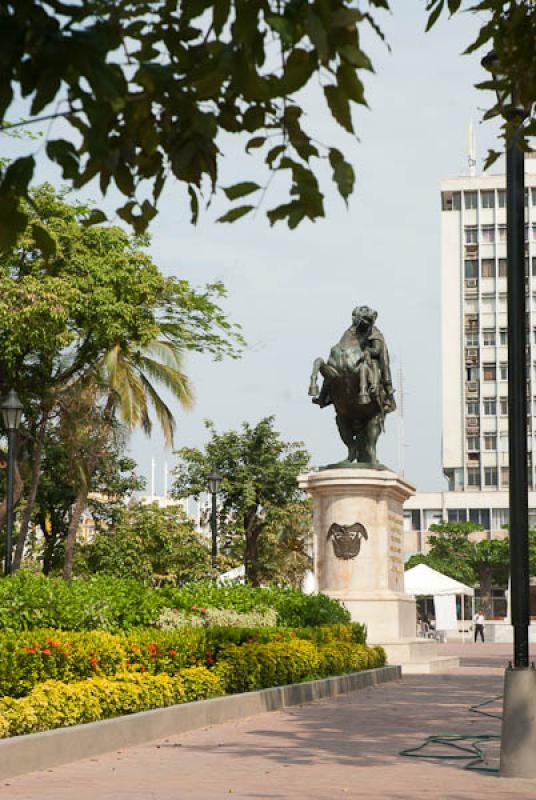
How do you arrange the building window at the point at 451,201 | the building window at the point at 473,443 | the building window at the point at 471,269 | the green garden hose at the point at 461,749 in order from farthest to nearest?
1. the building window at the point at 451,201
2. the building window at the point at 471,269
3. the building window at the point at 473,443
4. the green garden hose at the point at 461,749

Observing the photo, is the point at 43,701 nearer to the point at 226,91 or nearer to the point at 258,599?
the point at 226,91

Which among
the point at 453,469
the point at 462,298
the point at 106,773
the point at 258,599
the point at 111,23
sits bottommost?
the point at 106,773

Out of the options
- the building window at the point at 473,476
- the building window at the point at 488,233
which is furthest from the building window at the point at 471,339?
the building window at the point at 473,476

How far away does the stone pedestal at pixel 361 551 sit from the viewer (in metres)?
25.0

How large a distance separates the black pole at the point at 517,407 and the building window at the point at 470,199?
108 meters

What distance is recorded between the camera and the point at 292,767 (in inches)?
422

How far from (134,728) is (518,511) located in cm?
393

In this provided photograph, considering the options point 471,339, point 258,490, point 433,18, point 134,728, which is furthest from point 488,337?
point 433,18

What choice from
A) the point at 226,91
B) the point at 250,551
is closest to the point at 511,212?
the point at 226,91

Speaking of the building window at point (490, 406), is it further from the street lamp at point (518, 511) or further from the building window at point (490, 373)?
the street lamp at point (518, 511)

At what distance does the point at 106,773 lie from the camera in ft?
33.0

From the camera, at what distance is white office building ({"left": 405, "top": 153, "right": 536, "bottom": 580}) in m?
115

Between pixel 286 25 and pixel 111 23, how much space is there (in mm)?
538

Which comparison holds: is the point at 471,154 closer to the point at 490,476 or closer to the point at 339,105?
the point at 490,476
